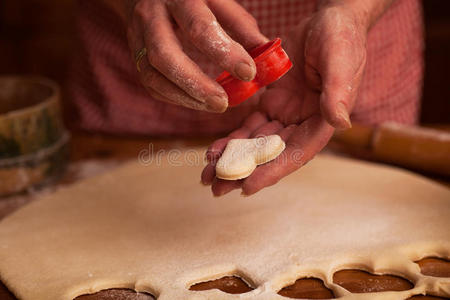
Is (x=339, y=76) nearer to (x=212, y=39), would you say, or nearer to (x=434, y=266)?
(x=212, y=39)

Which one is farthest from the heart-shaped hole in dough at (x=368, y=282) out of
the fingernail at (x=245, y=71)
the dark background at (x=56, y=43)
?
the dark background at (x=56, y=43)

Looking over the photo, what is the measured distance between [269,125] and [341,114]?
29 cm

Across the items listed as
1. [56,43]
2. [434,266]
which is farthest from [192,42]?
[56,43]

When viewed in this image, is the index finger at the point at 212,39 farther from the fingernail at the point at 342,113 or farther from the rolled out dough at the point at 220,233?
the rolled out dough at the point at 220,233

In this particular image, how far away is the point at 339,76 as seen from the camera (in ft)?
3.21

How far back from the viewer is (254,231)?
120 cm

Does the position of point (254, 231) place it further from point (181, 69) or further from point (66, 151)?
point (66, 151)

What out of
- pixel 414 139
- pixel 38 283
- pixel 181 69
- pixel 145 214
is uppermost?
pixel 414 139

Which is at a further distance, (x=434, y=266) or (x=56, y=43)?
(x=56, y=43)

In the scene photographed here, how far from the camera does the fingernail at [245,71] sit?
0.97 meters

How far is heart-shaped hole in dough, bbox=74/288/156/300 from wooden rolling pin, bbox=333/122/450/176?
824 mm

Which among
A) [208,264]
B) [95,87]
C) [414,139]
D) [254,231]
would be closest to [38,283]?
Result: [208,264]

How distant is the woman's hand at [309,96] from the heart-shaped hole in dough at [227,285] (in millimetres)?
175

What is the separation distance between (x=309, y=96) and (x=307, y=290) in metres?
0.42
